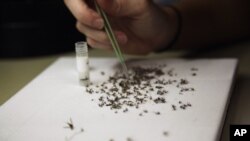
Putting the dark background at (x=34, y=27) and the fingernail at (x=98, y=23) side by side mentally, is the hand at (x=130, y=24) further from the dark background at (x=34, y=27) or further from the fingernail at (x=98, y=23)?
the dark background at (x=34, y=27)

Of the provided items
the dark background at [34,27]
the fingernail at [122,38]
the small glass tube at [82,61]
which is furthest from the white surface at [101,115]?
the dark background at [34,27]

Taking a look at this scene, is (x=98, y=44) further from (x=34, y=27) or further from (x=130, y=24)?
(x=34, y=27)

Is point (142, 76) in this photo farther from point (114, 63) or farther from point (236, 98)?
point (236, 98)

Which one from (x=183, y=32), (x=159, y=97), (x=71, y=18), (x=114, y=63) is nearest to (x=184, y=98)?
(x=159, y=97)

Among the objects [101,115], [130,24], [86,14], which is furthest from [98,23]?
[101,115]

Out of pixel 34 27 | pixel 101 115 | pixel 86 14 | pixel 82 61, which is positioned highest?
pixel 34 27

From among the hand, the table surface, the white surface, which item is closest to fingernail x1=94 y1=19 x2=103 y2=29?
the hand
